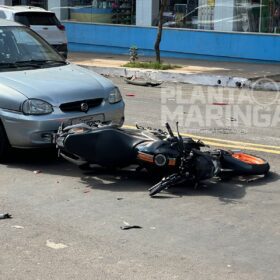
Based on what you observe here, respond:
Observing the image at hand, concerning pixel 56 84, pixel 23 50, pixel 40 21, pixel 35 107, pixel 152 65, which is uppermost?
pixel 40 21

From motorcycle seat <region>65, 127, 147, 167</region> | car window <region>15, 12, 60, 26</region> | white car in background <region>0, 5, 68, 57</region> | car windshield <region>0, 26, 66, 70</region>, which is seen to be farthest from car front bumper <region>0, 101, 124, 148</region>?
car window <region>15, 12, 60, 26</region>

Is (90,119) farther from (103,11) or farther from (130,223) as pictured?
(103,11)

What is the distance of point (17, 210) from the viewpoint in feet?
19.0

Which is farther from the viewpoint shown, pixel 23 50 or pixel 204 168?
pixel 23 50

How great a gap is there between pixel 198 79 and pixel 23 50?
26.1 ft

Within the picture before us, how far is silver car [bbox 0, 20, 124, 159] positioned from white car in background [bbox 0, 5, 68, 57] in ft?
32.8

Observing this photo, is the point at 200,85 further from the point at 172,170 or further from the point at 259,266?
Result: the point at 259,266

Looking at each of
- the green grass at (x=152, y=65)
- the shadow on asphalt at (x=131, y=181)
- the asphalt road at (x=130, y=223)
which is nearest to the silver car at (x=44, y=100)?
the shadow on asphalt at (x=131, y=181)

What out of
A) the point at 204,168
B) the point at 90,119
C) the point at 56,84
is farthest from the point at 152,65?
the point at 204,168

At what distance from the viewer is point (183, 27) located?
2070 cm

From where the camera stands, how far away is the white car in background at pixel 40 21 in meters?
17.8

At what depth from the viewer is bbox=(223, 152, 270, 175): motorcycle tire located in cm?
661

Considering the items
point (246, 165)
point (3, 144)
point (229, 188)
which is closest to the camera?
point (229, 188)

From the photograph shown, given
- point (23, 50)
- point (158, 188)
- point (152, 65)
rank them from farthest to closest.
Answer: point (152, 65)
point (23, 50)
point (158, 188)
